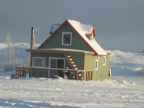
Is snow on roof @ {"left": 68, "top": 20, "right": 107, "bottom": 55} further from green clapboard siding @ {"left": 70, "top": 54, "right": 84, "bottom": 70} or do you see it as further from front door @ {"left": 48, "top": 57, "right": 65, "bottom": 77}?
front door @ {"left": 48, "top": 57, "right": 65, "bottom": 77}

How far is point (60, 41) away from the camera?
107 feet

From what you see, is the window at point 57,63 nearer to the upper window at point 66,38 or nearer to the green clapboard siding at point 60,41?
the green clapboard siding at point 60,41

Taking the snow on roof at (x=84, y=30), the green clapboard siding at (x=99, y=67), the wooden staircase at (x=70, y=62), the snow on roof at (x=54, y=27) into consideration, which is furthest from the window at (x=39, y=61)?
the snow on roof at (x=84, y=30)

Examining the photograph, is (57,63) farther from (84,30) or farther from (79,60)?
(84,30)

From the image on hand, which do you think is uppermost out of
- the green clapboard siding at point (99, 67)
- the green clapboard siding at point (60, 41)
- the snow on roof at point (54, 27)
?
the snow on roof at point (54, 27)

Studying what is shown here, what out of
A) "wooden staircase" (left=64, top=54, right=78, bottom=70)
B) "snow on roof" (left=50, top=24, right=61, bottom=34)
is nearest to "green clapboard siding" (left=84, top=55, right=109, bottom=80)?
"wooden staircase" (left=64, top=54, right=78, bottom=70)

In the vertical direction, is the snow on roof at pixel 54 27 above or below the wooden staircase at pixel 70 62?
above

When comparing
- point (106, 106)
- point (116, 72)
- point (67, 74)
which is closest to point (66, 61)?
point (67, 74)

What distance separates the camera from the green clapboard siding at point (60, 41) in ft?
104

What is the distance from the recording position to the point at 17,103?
528 inches

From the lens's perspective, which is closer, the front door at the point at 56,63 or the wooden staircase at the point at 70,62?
the wooden staircase at the point at 70,62

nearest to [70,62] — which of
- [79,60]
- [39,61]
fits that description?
[79,60]

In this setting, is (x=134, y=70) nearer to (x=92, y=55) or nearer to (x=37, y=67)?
(x=92, y=55)

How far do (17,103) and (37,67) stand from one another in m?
16.3
